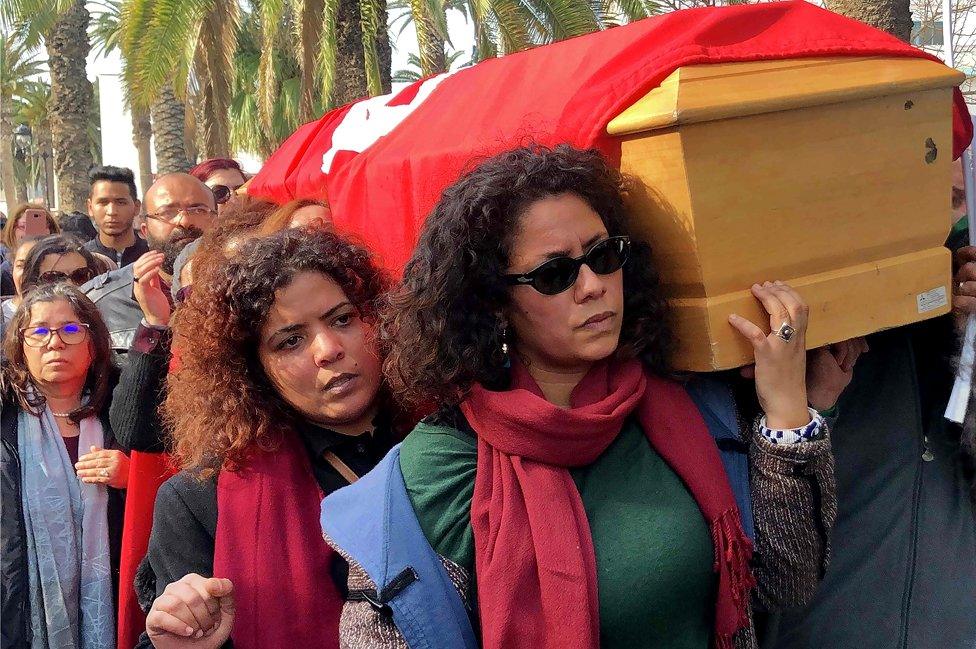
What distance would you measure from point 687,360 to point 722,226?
0.28 metres

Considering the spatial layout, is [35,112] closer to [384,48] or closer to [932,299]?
[384,48]

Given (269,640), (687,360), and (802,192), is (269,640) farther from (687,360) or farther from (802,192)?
(802,192)

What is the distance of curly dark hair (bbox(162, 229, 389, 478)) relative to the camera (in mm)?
2199

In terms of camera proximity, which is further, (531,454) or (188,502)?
(188,502)

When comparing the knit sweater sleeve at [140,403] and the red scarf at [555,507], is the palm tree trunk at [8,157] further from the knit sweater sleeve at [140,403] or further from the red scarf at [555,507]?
the red scarf at [555,507]

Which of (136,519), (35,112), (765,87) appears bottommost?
(136,519)

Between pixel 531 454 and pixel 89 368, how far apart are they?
219cm

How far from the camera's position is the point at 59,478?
129 inches

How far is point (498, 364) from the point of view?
1892 mm

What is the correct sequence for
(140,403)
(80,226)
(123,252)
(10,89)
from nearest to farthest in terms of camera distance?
(140,403), (123,252), (80,226), (10,89)

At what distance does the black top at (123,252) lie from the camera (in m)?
5.91

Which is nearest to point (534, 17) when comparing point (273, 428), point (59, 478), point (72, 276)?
point (72, 276)

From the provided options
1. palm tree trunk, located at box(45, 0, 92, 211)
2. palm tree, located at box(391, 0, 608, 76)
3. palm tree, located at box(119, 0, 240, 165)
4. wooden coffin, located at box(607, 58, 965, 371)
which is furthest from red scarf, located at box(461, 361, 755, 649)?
palm tree trunk, located at box(45, 0, 92, 211)

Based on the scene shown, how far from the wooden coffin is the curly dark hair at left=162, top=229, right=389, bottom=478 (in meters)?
0.72
